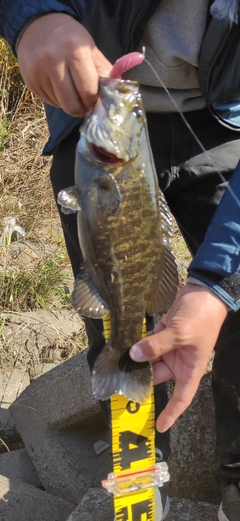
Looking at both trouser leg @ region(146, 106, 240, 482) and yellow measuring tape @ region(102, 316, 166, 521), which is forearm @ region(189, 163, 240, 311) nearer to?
trouser leg @ region(146, 106, 240, 482)

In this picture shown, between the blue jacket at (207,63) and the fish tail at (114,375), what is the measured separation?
39cm

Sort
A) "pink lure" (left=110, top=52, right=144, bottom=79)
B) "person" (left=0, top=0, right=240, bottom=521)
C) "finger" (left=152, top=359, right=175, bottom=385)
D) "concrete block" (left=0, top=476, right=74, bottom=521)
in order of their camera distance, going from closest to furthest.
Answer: "pink lure" (left=110, top=52, right=144, bottom=79)
"person" (left=0, top=0, right=240, bottom=521)
"finger" (left=152, top=359, right=175, bottom=385)
"concrete block" (left=0, top=476, right=74, bottom=521)

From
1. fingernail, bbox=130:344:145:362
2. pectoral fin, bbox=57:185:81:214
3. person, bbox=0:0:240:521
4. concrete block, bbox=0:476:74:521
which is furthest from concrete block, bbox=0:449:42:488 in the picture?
pectoral fin, bbox=57:185:81:214

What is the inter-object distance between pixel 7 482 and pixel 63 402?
22.7 inches

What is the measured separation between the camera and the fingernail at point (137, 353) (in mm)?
1804

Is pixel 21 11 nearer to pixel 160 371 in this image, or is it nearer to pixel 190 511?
pixel 160 371

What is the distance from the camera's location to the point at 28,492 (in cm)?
287

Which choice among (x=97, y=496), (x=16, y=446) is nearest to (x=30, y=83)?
(x=97, y=496)

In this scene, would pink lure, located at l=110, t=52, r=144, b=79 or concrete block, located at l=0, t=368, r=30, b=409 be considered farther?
concrete block, located at l=0, t=368, r=30, b=409

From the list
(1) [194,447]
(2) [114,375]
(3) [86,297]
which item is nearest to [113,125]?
(3) [86,297]

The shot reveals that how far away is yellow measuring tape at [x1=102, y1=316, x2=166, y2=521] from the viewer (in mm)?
2203

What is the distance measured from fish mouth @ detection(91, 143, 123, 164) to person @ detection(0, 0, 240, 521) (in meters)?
0.17

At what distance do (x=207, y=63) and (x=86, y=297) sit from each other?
1.02 m

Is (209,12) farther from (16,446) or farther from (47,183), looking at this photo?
(47,183)
